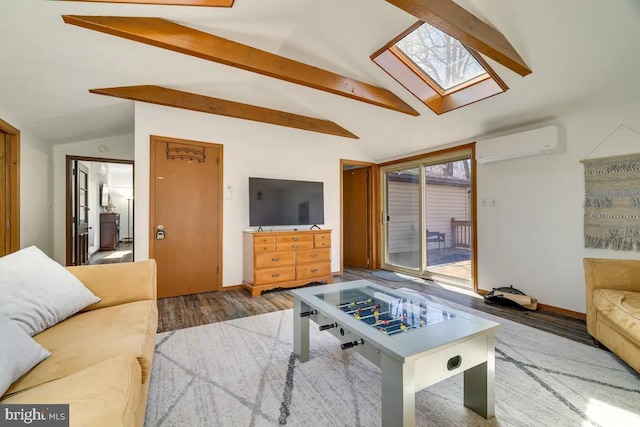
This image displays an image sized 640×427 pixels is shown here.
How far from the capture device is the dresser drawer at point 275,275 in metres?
3.68

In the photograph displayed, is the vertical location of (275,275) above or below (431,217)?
below

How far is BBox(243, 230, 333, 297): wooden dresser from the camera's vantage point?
3.69 m

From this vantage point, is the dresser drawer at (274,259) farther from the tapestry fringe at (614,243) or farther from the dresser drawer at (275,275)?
the tapestry fringe at (614,243)

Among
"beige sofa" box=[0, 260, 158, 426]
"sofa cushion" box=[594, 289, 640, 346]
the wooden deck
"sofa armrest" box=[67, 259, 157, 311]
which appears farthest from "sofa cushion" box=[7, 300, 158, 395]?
the wooden deck

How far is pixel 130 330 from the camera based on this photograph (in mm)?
1471

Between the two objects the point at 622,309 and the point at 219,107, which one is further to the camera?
the point at 219,107

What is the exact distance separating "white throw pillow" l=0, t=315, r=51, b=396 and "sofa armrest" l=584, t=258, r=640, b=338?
11.1 ft

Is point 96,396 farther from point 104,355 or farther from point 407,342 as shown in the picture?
point 407,342

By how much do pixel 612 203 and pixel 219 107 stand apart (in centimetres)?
452

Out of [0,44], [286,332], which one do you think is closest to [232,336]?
[286,332]

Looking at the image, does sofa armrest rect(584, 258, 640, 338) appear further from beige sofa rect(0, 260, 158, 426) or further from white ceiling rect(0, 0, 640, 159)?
beige sofa rect(0, 260, 158, 426)

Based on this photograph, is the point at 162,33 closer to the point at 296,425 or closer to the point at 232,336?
the point at 232,336

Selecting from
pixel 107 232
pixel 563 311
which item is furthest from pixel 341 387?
pixel 107 232

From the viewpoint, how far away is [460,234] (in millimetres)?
4230
